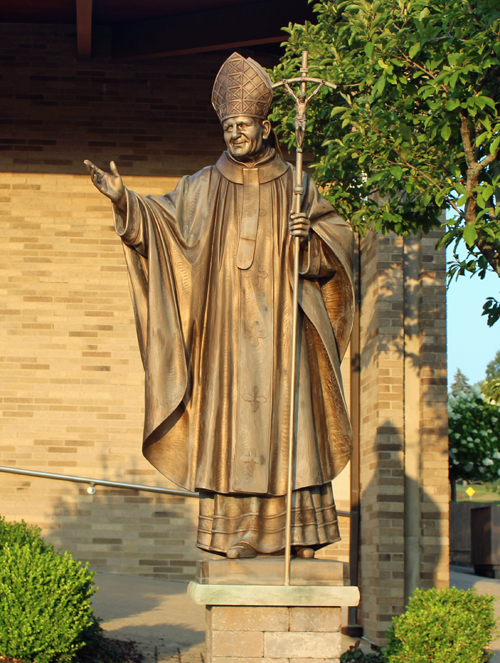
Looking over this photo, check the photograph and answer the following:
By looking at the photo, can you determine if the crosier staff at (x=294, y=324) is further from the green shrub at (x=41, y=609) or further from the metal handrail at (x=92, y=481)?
the metal handrail at (x=92, y=481)

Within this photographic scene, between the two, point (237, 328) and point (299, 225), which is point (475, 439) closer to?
point (237, 328)

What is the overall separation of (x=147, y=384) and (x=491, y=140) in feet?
10.5

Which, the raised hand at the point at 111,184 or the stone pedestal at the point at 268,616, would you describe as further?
the raised hand at the point at 111,184

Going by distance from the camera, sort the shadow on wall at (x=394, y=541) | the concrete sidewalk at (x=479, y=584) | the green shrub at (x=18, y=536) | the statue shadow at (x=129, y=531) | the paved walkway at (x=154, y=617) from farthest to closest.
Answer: the concrete sidewalk at (x=479, y=584) < the statue shadow at (x=129, y=531) < the shadow on wall at (x=394, y=541) < the paved walkway at (x=154, y=617) < the green shrub at (x=18, y=536)

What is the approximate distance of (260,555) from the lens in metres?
4.24

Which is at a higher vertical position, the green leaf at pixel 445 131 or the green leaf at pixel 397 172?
the green leaf at pixel 445 131

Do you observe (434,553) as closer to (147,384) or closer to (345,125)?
(345,125)

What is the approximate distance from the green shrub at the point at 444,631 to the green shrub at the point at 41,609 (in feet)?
7.50

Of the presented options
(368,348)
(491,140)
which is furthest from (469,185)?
(368,348)

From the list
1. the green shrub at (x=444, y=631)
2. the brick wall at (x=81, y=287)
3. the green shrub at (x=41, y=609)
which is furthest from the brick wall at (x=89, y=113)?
the green shrub at (x=444, y=631)

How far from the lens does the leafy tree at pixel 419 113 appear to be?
5613mm

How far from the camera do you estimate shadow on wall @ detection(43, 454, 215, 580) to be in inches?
404

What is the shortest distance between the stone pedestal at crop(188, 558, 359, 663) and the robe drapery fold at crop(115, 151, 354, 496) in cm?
41

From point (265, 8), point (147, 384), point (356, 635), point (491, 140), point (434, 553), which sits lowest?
point (356, 635)
